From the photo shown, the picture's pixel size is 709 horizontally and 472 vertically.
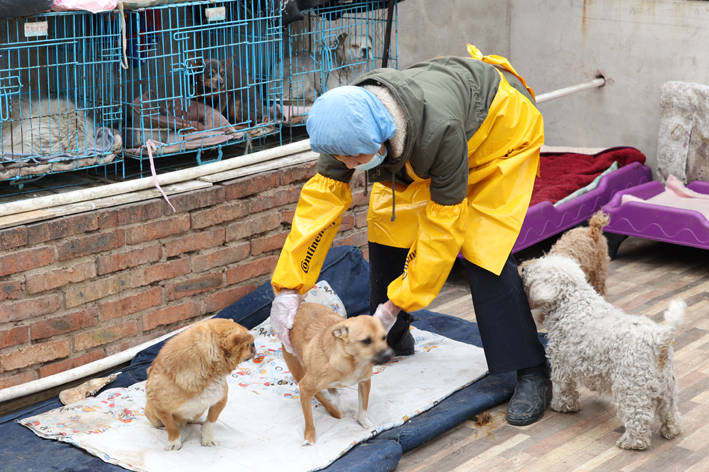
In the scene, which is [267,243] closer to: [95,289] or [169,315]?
[169,315]

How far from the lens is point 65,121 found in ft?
12.7

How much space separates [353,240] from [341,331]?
5.86ft

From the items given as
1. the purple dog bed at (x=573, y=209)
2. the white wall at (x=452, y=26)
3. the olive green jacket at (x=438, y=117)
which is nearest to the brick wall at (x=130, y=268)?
the olive green jacket at (x=438, y=117)

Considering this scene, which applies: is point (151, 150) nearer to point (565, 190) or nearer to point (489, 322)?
point (489, 322)

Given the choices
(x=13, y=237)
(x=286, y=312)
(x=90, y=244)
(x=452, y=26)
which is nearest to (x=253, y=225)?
(x=90, y=244)

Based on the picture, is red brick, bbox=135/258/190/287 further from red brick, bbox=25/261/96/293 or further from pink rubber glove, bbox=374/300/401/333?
pink rubber glove, bbox=374/300/401/333

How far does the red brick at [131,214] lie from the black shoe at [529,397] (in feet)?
5.56

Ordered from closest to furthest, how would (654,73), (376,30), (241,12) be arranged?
(241,12), (376,30), (654,73)

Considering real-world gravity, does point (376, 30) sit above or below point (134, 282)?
above

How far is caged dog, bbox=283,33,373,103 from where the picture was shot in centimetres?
468

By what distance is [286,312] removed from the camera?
3.36m

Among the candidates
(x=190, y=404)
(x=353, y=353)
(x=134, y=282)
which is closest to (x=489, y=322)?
(x=353, y=353)

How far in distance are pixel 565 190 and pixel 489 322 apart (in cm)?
206

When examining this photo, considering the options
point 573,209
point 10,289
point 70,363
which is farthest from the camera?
point 573,209
